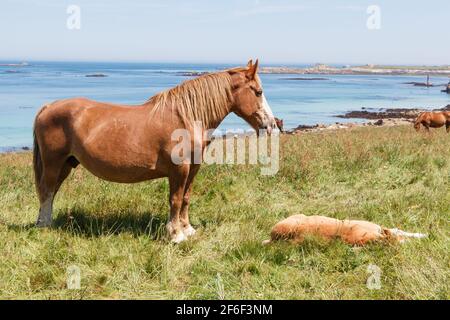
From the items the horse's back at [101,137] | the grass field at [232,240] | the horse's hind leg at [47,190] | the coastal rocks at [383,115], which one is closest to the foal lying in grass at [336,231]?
the grass field at [232,240]

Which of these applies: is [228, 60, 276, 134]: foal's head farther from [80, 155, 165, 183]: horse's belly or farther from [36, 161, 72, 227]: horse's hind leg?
[36, 161, 72, 227]: horse's hind leg

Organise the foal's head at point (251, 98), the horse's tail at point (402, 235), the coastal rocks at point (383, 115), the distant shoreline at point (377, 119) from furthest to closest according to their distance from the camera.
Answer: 1. the coastal rocks at point (383, 115)
2. the distant shoreline at point (377, 119)
3. the foal's head at point (251, 98)
4. the horse's tail at point (402, 235)

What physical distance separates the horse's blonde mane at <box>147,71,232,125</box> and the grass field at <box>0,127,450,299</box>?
4.88 feet

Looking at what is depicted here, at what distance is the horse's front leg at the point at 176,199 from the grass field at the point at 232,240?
0.15m

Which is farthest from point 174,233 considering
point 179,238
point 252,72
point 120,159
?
point 252,72

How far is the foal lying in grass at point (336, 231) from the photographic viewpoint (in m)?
4.98

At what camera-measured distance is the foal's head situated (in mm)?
5441

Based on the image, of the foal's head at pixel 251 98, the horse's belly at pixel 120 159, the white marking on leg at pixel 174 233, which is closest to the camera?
the horse's belly at pixel 120 159

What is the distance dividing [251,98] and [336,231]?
6.23 ft

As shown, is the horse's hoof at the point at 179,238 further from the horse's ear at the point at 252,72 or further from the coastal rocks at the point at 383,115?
the coastal rocks at the point at 383,115

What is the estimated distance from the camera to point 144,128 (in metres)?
5.23

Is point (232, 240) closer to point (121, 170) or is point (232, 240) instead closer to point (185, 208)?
point (185, 208)

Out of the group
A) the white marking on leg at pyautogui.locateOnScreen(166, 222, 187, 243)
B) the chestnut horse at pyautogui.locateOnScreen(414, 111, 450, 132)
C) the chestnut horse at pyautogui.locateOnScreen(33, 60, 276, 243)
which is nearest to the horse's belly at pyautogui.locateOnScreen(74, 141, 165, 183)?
the chestnut horse at pyautogui.locateOnScreen(33, 60, 276, 243)
